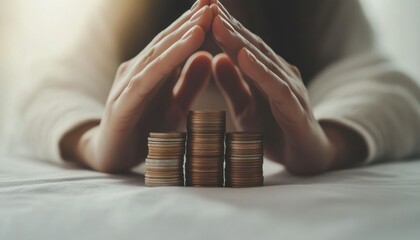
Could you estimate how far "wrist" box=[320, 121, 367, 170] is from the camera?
53.4 inches

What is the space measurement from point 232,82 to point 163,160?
0.38 meters

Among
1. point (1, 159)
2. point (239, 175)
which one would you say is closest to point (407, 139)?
point (239, 175)

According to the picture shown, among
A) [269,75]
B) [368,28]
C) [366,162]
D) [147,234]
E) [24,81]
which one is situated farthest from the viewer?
[24,81]

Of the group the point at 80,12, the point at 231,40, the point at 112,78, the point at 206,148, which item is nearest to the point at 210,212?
the point at 206,148

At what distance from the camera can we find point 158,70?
1059 mm

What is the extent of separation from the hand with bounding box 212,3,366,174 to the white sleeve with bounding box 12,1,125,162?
0.53 m

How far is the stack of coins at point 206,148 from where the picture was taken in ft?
3.62

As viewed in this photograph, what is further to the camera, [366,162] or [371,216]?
[366,162]

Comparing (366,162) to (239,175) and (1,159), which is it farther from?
(1,159)

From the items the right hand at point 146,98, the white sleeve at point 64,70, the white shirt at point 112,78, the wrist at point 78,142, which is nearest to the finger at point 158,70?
the right hand at point 146,98

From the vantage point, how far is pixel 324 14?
1954 millimetres

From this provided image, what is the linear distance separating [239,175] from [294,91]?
0.23 metres

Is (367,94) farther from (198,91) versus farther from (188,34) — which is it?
(188,34)

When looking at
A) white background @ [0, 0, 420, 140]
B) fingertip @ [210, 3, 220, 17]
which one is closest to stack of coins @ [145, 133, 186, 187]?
fingertip @ [210, 3, 220, 17]
